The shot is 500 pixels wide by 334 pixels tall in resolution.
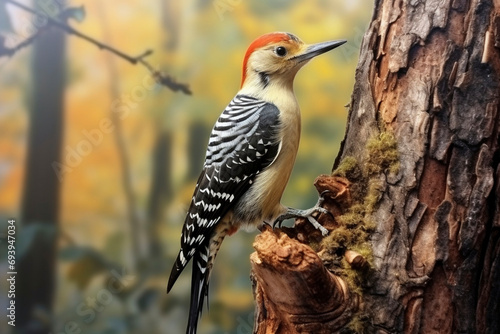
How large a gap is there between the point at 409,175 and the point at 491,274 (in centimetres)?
36

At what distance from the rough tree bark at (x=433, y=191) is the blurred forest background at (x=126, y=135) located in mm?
1254

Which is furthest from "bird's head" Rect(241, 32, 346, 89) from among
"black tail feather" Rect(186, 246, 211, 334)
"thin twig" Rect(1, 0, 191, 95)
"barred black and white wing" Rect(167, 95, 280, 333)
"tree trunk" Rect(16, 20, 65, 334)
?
"tree trunk" Rect(16, 20, 65, 334)

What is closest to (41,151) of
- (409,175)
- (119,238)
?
(119,238)

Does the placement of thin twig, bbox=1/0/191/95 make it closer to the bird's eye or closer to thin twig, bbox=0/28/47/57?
thin twig, bbox=0/28/47/57

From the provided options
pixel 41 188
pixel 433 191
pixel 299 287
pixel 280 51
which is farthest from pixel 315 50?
pixel 41 188

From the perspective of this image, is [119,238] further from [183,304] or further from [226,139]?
[226,139]

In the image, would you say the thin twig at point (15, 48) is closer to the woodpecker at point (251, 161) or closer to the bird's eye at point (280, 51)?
the woodpecker at point (251, 161)

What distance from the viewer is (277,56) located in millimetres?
2016

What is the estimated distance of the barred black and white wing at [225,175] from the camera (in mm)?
1937

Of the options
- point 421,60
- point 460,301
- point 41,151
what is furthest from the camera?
point 41,151

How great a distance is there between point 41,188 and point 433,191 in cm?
210

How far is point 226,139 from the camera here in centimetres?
201

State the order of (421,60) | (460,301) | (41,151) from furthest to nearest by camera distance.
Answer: (41,151), (421,60), (460,301)

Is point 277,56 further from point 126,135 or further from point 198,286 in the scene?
point 126,135
